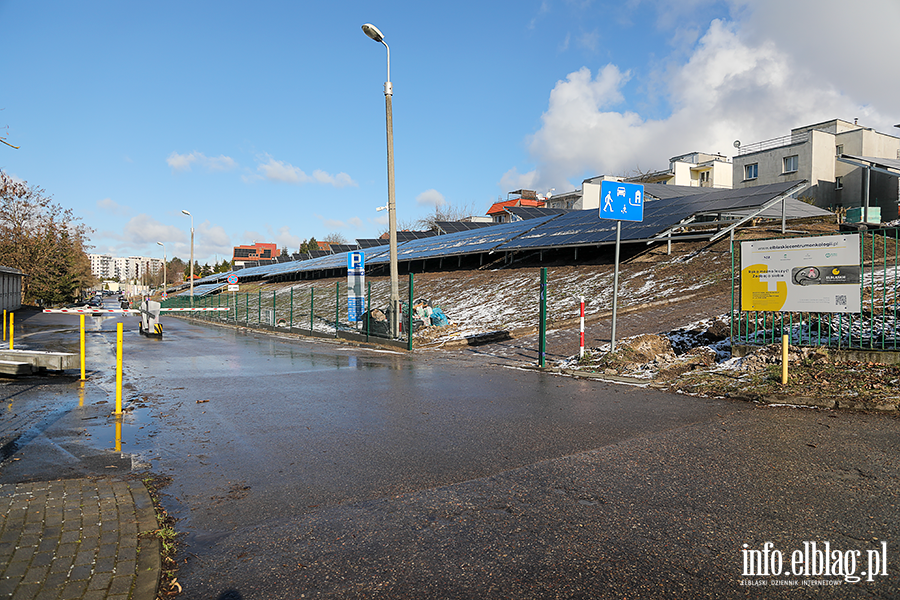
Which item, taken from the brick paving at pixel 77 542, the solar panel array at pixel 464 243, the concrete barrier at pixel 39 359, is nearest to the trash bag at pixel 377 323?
the concrete barrier at pixel 39 359

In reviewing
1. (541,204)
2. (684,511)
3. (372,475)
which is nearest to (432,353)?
(372,475)

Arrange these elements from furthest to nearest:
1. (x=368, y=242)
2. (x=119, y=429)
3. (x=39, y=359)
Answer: (x=368, y=242)
(x=39, y=359)
(x=119, y=429)

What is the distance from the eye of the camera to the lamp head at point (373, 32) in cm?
1681

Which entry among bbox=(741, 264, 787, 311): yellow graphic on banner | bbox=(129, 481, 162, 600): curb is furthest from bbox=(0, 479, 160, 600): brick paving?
bbox=(741, 264, 787, 311): yellow graphic on banner

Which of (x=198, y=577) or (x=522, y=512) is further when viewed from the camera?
(x=522, y=512)

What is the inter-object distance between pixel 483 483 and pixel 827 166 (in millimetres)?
54748

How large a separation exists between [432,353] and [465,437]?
995cm

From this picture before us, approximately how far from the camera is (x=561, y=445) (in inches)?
230

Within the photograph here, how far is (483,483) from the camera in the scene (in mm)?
4688

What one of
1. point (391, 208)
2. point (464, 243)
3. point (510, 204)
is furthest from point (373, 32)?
point (510, 204)

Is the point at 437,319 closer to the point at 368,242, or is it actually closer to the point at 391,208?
the point at 391,208

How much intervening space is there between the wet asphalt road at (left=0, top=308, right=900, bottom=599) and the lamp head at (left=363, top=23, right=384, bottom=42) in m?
12.1

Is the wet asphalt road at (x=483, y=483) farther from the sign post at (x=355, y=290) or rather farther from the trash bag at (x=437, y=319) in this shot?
the sign post at (x=355, y=290)

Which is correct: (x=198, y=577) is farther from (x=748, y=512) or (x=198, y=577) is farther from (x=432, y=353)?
(x=432, y=353)
